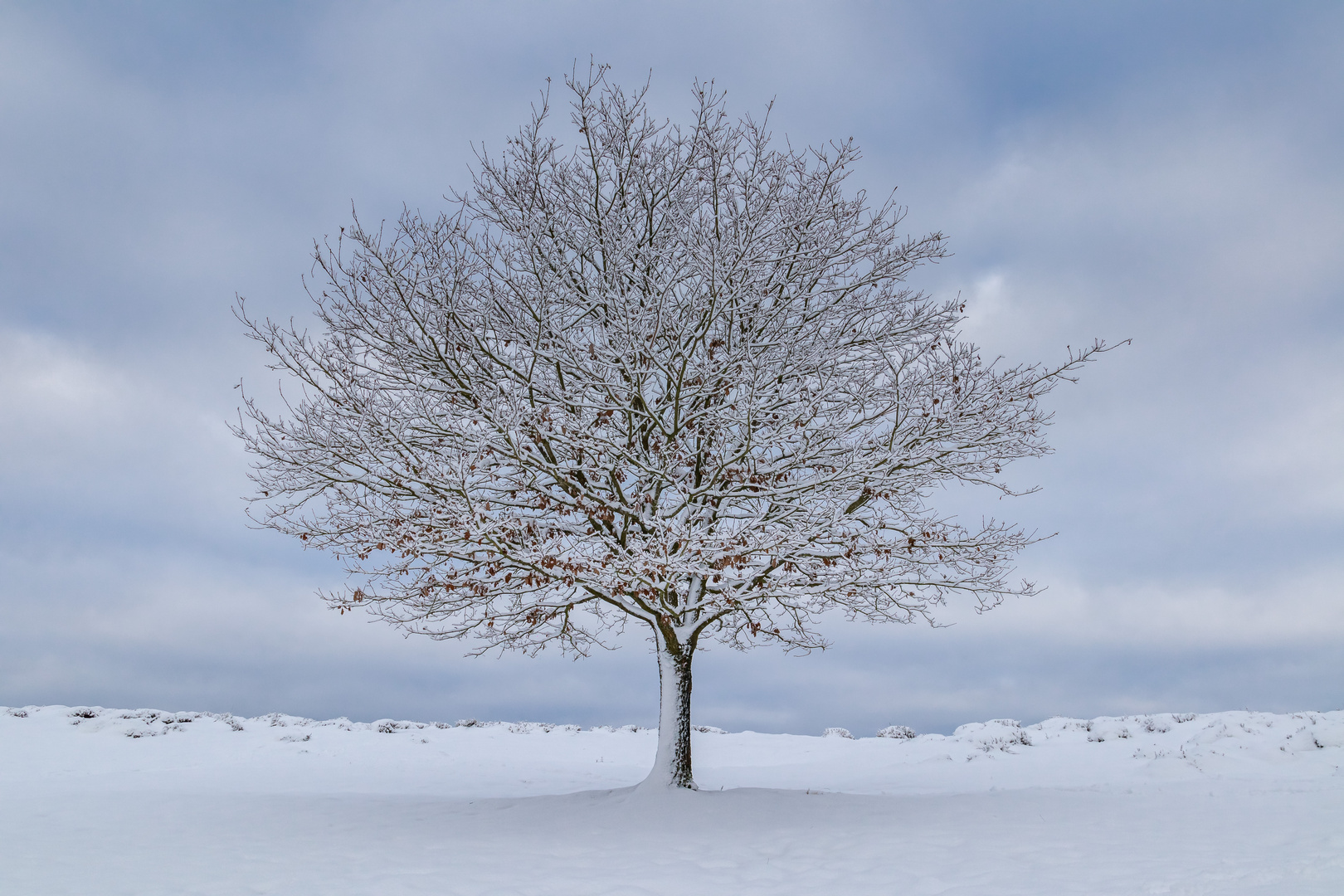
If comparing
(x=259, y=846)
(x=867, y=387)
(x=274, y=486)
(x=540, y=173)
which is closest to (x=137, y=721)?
(x=274, y=486)

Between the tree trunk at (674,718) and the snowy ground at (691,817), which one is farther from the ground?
the tree trunk at (674,718)

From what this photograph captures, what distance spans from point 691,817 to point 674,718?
59.9 inches

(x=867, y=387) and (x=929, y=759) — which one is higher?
(x=867, y=387)

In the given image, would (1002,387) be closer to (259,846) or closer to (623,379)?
(623,379)

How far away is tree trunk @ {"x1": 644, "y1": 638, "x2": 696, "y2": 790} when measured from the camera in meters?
10.6

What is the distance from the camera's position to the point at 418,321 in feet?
31.9

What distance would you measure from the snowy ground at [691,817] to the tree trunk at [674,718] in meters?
0.52

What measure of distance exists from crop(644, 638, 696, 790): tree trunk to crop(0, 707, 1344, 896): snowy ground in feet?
1.71

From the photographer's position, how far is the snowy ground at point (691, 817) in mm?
7086

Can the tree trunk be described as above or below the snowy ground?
above

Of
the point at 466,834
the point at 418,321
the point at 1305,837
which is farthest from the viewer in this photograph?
the point at 418,321

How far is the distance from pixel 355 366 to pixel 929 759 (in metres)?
12.9

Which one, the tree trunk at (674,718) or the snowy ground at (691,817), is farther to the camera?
the tree trunk at (674,718)

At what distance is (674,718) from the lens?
35.3 ft
